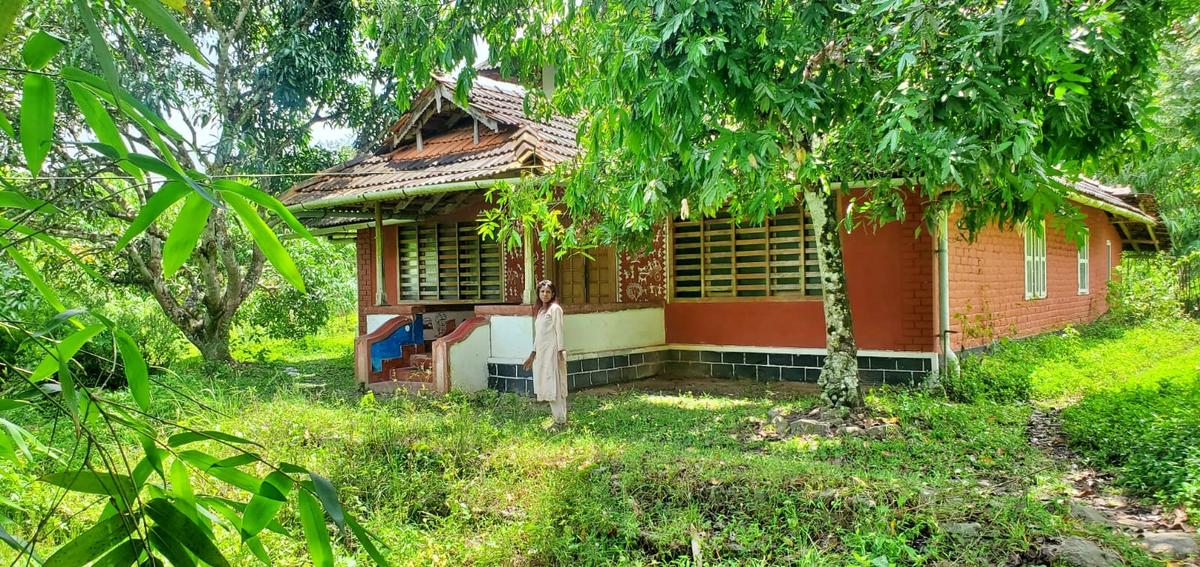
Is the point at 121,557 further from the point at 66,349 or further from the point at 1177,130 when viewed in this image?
the point at 1177,130

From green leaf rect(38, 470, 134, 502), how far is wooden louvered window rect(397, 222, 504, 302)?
34.1 feet

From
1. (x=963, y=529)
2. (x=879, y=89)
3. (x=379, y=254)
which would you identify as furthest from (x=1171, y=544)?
(x=379, y=254)

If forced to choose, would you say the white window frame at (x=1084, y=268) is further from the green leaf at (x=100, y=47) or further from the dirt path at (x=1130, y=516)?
the green leaf at (x=100, y=47)

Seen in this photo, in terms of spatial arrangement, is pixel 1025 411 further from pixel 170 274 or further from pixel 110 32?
pixel 110 32

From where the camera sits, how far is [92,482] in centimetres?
98

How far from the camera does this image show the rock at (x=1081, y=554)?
3.69 m

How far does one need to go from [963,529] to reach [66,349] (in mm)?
4204

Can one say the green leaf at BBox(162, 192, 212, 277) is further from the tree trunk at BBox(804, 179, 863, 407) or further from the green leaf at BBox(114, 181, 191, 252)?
the tree trunk at BBox(804, 179, 863, 407)

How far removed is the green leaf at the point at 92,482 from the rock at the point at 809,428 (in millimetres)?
6207

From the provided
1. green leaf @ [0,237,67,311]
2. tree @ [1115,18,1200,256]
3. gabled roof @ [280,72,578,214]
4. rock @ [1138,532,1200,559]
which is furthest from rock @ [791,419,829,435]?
green leaf @ [0,237,67,311]

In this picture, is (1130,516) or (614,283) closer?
(1130,516)

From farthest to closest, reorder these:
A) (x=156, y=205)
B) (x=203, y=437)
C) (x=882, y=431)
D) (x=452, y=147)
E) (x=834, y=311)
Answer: (x=452, y=147), (x=834, y=311), (x=882, y=431), (x=203, y=437), (x=156, y=205)

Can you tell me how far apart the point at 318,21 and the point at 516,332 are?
7010 millimetres

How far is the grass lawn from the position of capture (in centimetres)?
414
